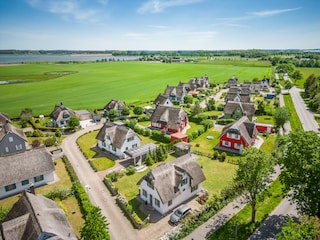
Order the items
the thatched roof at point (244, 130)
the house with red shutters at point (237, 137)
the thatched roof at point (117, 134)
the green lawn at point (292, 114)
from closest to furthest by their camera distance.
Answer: the thatched roof at point (117, 134) < the house with red shutters at point (237, 137) < the thatched roof at point (244, 130) < the green lawn at point (292, 114)

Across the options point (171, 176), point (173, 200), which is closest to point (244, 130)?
point (171, 176)

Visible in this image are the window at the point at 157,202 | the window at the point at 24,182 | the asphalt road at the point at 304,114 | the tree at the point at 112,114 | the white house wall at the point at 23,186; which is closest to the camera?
the window at the point at 157,202

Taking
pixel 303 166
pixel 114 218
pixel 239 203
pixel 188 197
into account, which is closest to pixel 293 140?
pixel 303 166

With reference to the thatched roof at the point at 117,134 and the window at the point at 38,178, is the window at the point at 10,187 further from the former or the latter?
the thatched roof at the point at 117,134

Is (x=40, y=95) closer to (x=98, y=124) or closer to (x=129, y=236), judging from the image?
(x=98, y=124)

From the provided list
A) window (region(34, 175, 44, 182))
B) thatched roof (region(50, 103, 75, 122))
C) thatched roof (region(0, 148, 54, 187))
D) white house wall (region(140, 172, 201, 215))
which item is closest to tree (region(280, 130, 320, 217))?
white house wall (region(140, 172, 201, 215))

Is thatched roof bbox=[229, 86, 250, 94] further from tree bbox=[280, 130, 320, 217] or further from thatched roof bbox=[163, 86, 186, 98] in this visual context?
tree bbox=[280, 130, 320, 217]

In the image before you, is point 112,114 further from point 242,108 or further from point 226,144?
point 242,108

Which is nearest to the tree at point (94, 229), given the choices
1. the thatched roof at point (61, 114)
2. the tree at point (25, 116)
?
the thatched roof at point (61, 114)
